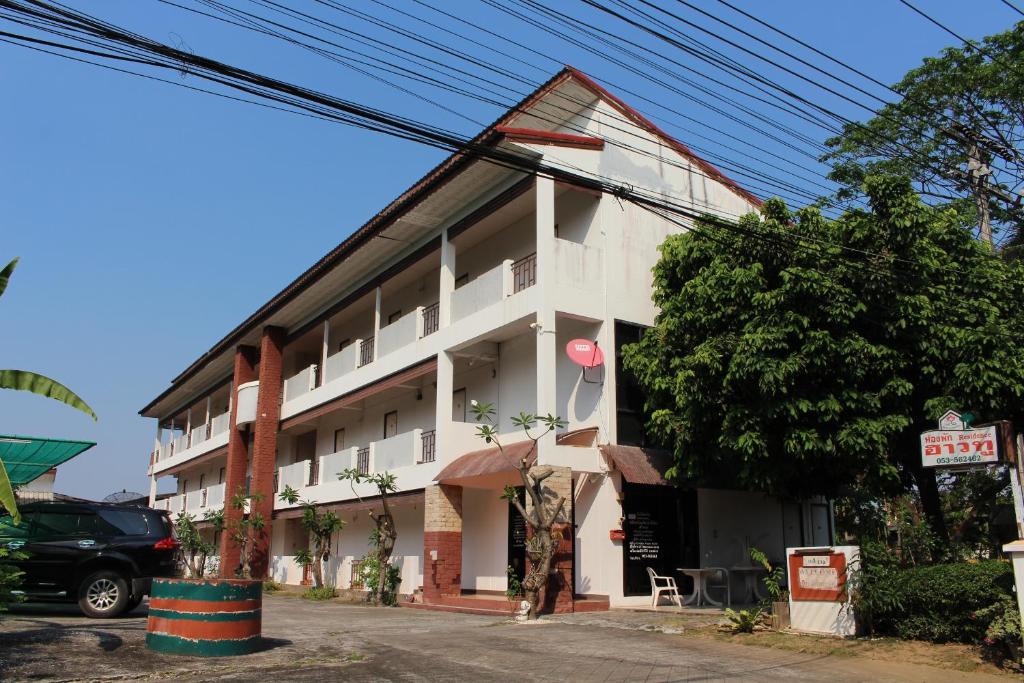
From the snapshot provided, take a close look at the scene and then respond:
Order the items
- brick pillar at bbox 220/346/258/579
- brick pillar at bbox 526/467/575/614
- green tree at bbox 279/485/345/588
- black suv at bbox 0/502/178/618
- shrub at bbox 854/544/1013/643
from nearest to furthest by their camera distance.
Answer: shrub at bbox 854/544/1013/643 < black suv at bbox 0/502/178/618 < brick pillar at bbox 526/467/575/614 < green tree at bbox 279/485/345/588 < brick pillar at bbox 220/346/258/579

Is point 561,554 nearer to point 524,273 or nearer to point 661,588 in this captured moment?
point 661,588

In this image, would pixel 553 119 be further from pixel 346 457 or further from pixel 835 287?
pixel 346 457

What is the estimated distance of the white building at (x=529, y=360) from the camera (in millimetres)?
17844

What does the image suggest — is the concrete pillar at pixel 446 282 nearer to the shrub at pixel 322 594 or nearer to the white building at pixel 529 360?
the white building at pixel 529 360

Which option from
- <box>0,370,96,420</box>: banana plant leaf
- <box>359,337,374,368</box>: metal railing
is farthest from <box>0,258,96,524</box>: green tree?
<box>359,337,374,368</box>: metal railing

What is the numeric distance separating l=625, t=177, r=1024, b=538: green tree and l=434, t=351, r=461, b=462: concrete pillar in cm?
557

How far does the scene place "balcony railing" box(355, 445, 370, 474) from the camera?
23761 mm

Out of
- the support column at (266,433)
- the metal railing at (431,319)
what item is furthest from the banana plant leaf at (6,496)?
the support column at (266,433)

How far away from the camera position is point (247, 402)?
3192cm

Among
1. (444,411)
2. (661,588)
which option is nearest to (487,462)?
(444,411)

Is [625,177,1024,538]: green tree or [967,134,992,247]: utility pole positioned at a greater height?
[967,134,992,247]: utility pole

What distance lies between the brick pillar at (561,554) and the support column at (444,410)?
10.9 ft

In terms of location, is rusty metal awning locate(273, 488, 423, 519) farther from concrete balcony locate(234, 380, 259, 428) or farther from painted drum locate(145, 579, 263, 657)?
painted drum locate(145, 579, 263, 657)

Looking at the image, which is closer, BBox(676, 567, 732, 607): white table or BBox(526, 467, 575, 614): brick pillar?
BBox(526, 467, 575, 614): brick pillar
